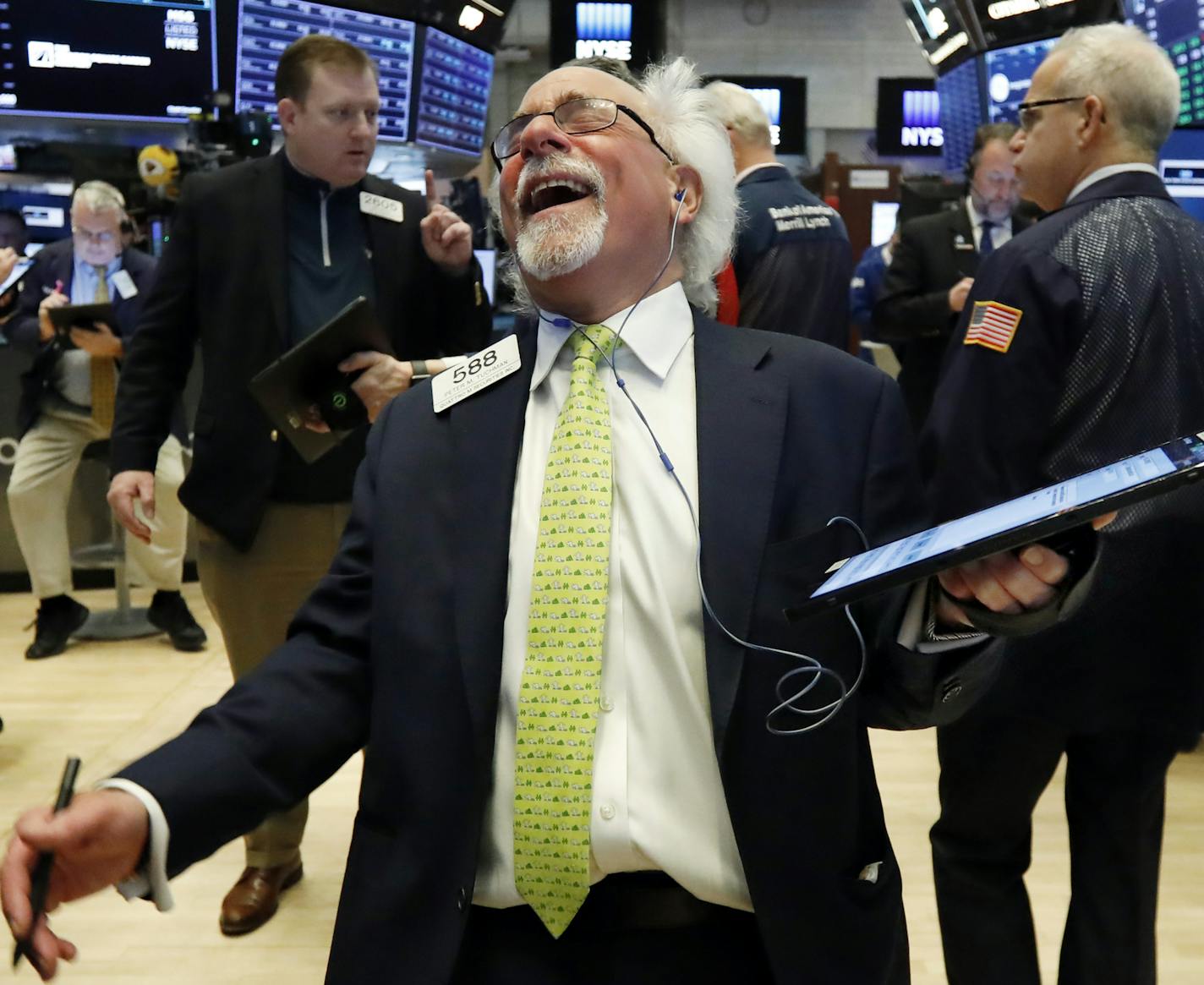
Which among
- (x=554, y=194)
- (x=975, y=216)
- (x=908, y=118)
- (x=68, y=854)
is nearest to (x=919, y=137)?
(x=908, y=118)

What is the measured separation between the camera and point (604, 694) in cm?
139

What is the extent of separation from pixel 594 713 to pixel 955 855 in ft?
3.90

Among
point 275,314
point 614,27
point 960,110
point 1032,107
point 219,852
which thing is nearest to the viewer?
point 1032,107

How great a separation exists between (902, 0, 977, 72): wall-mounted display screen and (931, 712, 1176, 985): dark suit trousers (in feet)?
14.6

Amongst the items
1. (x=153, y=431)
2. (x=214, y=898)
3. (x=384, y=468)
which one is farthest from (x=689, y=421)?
(x=214, y=898)

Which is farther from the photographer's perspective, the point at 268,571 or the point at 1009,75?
the point at 1009,75

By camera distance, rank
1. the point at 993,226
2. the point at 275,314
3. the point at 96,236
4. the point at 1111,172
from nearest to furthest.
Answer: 1. the point at 1111,172
2. the point at 275,314
3. the point at 993,226
4. the point at 96,236

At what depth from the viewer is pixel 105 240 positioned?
536cm

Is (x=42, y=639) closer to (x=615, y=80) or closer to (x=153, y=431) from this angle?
(x=153, y=431)

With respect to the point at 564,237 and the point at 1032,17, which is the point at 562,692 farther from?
the point at 1032,17

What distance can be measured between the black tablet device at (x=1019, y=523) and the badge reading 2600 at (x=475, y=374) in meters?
0.58

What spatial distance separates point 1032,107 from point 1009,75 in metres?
3.74

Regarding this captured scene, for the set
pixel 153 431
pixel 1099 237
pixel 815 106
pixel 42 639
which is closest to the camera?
pixel 1099 237

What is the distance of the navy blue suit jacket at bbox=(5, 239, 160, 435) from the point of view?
5.28 metres
